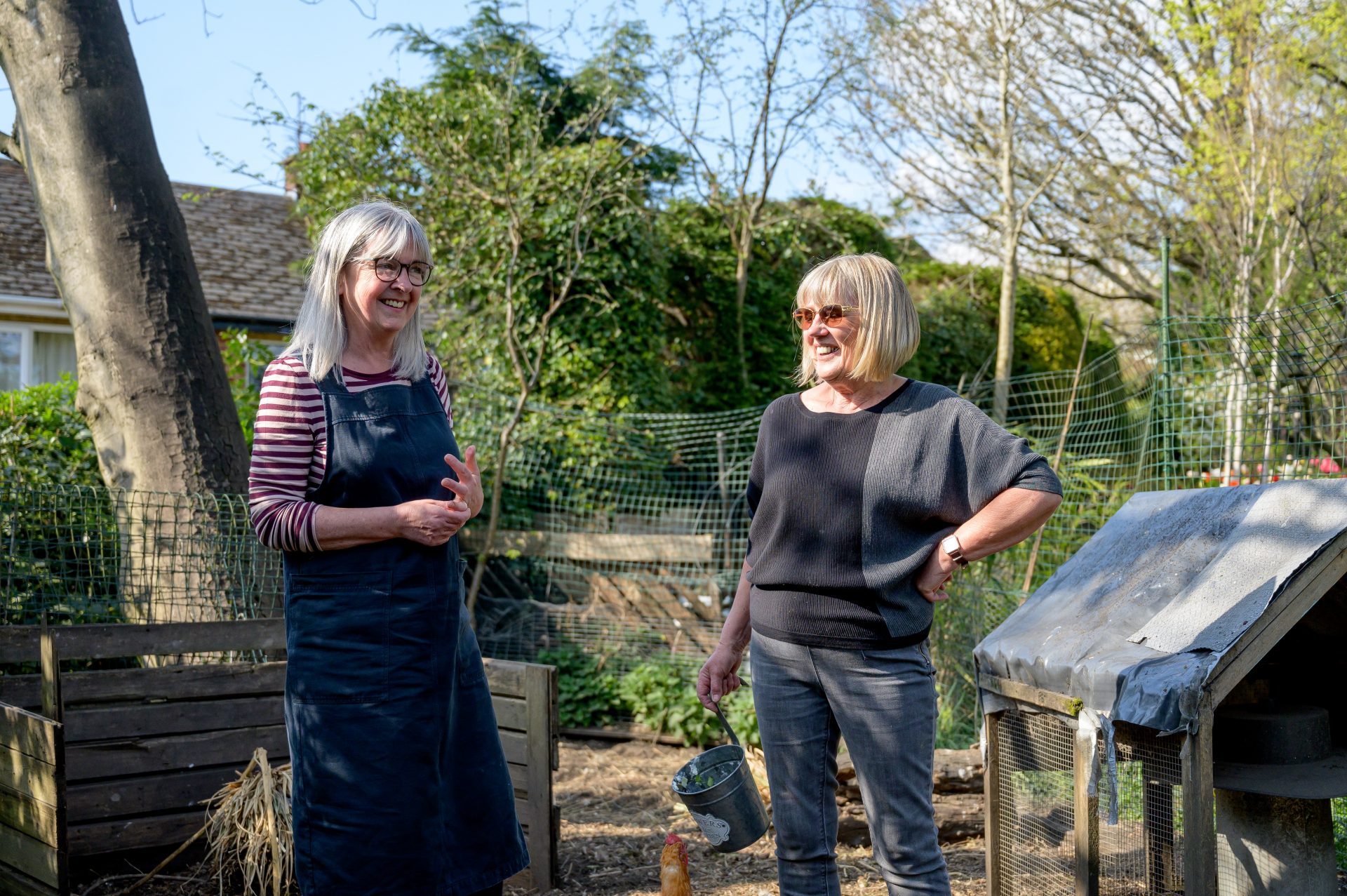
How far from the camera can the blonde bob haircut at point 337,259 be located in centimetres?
221

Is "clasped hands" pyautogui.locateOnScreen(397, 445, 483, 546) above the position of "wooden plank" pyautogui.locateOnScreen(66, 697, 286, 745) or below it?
above

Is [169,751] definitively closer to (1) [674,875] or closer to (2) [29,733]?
(2) [29,733]

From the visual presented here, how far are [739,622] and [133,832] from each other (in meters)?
2.30

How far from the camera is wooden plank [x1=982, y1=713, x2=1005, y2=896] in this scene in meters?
2.86

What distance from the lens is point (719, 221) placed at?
1044cm

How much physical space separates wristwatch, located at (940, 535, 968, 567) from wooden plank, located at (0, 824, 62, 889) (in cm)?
229

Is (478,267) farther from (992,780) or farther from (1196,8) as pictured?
(1196,8)

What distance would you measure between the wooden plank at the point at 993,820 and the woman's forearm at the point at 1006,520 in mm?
891

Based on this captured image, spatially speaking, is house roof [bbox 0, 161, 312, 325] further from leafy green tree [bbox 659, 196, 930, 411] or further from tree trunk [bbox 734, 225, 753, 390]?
tree trunk [bbox 734, 225, 753, 390]

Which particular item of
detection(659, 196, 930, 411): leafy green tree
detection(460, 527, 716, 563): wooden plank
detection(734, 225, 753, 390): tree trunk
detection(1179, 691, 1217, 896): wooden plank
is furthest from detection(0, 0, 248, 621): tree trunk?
detection(734, 225, 753, 390): tree trunk

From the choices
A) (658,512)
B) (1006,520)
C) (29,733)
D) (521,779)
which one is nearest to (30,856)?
(29,733)

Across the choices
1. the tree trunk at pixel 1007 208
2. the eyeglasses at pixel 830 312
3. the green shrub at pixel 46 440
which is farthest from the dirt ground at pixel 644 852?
the tree trunk at pixel 1007 208

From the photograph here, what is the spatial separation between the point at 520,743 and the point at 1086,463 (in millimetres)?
3507

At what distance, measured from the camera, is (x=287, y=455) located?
2141 millimetres
